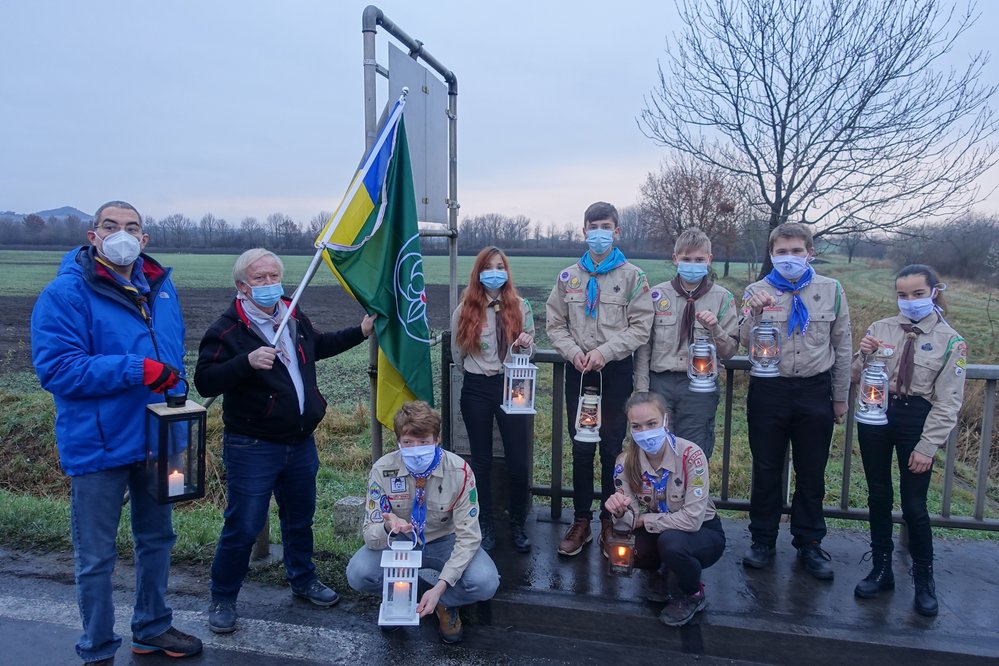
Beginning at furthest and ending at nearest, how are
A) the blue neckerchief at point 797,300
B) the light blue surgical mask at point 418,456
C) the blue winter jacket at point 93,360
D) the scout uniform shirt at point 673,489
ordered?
the blue neckerchief at point 797,300 < the scout uniform shirt at point 673,489 < the light blue surgical mask at point 418,456 < the blue winter jacket at point 93,360

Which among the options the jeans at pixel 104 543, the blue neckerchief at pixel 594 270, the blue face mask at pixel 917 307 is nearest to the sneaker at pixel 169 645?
the jeans at pixel 104 543

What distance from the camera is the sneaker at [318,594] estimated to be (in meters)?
4.18

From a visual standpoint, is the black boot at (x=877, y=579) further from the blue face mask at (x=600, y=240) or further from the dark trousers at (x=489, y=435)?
the blue face mask at (x=600, y=240)

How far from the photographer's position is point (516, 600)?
13.0 feet

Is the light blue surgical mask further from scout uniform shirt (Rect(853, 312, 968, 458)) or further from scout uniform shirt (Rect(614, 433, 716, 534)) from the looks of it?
scout uniform shirt (Rect(853, 312, 968, 458))

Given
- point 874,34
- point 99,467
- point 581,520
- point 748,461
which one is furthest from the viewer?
point 874,34

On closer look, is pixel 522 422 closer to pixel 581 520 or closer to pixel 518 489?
pixel 518 489

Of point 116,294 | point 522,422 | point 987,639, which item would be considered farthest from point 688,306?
point 116,294

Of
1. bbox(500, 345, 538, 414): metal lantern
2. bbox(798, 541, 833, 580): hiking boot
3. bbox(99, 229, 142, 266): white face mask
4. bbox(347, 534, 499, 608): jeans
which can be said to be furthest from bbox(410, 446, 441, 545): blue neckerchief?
bbox(798, 541, 833, 580): hiking boot

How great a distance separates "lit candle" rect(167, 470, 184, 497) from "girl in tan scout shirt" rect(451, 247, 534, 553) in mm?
1792

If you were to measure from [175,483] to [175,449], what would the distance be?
0.58 feet

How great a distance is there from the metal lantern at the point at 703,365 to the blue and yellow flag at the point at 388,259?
171 centimetres

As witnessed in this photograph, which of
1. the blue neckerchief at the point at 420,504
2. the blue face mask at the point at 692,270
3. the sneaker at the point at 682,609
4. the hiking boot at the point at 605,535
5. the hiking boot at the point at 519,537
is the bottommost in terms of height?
the sneaker at the point at 682,609

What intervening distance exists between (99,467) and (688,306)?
339cm
